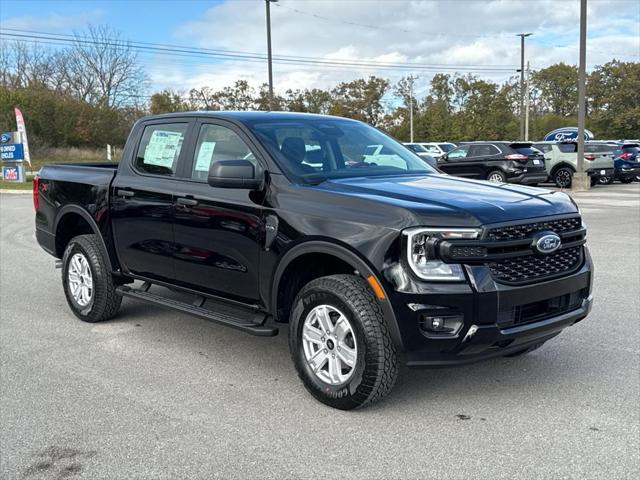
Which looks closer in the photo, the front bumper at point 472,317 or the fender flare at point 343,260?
the front bumper at point 472,317

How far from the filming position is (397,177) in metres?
4.66

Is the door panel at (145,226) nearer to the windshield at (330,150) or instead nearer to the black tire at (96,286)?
the black tire at (96,286)

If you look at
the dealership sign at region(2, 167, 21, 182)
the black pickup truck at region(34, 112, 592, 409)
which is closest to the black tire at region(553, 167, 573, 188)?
the black pickup truck at region(34, 112, 592, 409)

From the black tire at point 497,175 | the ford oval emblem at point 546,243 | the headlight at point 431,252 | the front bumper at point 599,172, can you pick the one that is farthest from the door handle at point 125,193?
the front bumper at point 599,172

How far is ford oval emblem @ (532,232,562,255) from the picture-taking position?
3725mm

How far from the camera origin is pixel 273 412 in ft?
12.8

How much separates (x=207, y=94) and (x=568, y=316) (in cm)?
6827

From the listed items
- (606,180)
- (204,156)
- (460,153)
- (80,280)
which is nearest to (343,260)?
(204,156)

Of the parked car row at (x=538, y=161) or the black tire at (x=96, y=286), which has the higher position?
the parked car row at (x=538, y=161)

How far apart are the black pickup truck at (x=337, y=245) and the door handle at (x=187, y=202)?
0.05ft

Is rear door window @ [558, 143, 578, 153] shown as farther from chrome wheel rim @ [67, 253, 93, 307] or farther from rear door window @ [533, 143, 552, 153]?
chrome wheel rim @ [67, 253, 93, 307]

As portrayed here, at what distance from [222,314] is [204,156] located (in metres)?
1.22

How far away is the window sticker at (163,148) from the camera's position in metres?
5.19

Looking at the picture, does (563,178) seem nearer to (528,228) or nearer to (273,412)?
(528,228)
